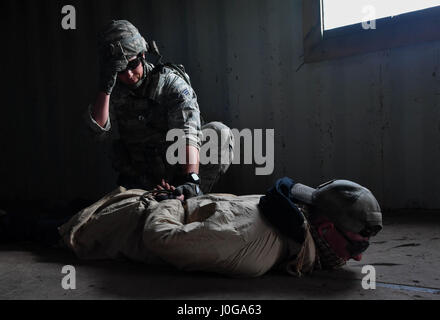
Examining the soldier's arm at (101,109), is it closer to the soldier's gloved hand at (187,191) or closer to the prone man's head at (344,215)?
the soldier's gloved hand at (187,191)

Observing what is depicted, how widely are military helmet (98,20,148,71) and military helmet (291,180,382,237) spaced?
4.09ft

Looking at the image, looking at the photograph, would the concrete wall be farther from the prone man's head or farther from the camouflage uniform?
the prone man's head

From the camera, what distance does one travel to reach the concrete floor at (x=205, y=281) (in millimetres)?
1216

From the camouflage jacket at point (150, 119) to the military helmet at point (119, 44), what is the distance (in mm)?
158

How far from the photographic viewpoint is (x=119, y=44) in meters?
2.15

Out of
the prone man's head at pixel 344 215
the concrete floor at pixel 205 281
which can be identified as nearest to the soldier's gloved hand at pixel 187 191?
the concrete floor at pixel 205 281

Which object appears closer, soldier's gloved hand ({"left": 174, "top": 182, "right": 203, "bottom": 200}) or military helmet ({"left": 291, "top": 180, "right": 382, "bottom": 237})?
military helmet ({"left": 291, "top": 180, "right": 382, "bottom": 237})

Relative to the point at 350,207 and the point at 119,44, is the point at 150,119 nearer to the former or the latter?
the point at 119,44

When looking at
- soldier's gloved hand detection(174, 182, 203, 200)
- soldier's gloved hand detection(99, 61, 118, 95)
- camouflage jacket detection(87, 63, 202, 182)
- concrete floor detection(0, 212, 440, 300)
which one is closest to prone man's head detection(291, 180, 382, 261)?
concrete floor detection(0, 212, 440, 300)

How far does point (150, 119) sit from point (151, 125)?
4 cm

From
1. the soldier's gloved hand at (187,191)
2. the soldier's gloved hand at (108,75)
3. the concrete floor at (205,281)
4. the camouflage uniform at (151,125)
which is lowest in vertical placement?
the concrete floor at (205,281)

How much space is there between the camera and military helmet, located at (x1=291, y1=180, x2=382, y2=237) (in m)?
1.32

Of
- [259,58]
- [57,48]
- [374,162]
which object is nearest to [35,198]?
[57,48]
